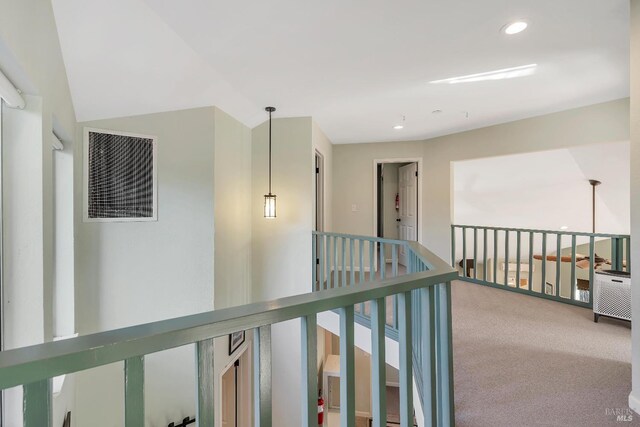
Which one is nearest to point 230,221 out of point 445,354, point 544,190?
point 445,354

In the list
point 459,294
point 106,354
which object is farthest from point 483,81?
point 106,354

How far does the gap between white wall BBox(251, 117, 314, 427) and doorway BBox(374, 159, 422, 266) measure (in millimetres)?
1655

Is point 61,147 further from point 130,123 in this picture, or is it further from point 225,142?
point 225,142

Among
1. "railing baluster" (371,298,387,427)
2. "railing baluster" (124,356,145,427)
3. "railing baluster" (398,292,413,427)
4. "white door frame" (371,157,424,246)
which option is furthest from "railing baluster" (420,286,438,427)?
"white door frame" (371,157,424,246)

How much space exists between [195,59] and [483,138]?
12.8ft

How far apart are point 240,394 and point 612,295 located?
4105mm

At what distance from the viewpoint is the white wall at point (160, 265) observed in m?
2.75

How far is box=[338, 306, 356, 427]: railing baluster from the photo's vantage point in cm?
86

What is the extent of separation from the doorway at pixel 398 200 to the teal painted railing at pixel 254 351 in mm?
3529

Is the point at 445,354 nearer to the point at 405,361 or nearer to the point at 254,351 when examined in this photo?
the point at 405,361

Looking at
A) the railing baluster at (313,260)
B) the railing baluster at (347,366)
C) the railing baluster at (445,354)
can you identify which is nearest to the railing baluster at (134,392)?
the railing baluster at (347,366)

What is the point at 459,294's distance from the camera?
3734 mm

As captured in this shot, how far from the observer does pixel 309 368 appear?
0.80 metres

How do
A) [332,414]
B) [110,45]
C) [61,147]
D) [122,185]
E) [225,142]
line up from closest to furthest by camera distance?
[110,45] < [61,147] < [122,185] < [225,142] < [332,414]
